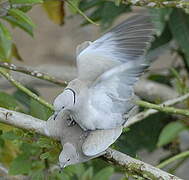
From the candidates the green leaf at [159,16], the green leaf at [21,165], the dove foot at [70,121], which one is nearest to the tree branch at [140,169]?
the dove foot at [70,121]

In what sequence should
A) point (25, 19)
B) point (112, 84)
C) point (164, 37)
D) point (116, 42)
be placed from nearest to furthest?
point (112, 84) < point (116, 42) < point (25, 19) < point (164, 37)

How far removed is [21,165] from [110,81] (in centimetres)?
52

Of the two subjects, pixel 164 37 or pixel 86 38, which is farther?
pixel 86 38

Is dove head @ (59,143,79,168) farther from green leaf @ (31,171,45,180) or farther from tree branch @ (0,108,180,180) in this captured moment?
green leaf @ (31,171,45,180)

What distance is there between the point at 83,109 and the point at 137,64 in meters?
0.14

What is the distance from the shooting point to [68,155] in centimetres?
124

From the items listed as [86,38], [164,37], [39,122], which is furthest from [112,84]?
[86,38]

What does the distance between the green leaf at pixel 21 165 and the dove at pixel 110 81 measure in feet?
1.22

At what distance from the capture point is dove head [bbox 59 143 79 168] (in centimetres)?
124

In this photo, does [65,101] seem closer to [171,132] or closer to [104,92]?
[104,92]

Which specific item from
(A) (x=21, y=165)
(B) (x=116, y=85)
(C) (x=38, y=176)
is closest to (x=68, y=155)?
(B) (x=116, y=85)

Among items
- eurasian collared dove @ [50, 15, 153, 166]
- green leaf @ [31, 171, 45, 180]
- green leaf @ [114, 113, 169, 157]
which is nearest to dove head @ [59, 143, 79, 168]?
eurasian collared dove @ [50, 15, 153, 166]

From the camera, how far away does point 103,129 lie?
1265mm

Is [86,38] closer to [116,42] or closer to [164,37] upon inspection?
[164,37]
